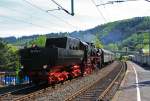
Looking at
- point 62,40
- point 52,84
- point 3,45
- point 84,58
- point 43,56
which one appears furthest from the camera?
point 3,45

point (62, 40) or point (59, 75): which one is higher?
point (62, 40)

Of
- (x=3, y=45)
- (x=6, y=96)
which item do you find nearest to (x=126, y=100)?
(x=6, y=96)

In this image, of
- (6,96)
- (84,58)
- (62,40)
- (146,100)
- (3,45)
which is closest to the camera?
(146,100)

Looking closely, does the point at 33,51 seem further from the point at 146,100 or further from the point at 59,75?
the point at 146,100

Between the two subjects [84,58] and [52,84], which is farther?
[84,58]

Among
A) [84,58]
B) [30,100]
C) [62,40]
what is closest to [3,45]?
[84,58]

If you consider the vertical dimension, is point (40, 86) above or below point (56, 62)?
below

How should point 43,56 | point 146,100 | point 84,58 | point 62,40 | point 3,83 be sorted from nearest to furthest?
point 146,100 → point 43,56 → point 62,40 → point 3,83 → point 84,58

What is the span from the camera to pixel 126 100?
17484 mm

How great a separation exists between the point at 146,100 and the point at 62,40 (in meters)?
10.2

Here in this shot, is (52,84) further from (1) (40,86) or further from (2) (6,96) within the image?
(2) (6,96)

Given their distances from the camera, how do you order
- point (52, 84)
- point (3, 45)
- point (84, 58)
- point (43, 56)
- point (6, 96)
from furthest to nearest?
point (3, 45) < point (84, 58) < point (52, 84) < point (43, 56) < point (6, 96)

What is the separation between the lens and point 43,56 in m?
22.6

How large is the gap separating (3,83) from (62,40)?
691 centimetres
